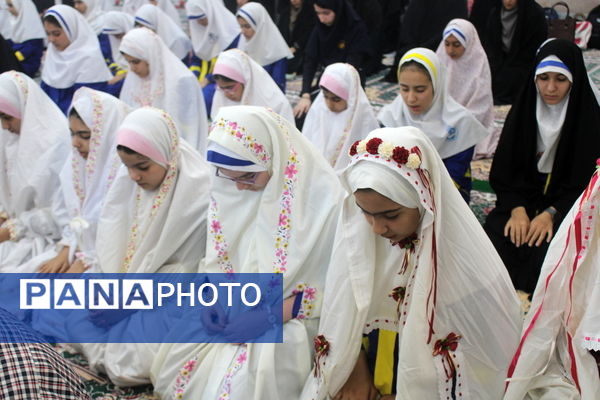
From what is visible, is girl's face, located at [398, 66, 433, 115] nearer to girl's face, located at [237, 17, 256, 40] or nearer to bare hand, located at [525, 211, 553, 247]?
bare hand, located at [525, 211, 553, 247]

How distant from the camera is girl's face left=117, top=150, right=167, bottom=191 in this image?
2.45m

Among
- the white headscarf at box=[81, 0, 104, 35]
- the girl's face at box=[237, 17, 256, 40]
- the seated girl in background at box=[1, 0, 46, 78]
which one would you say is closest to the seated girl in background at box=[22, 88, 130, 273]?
the girl's face at box=[237, 17, 256, 40]

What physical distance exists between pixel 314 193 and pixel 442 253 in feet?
2.03

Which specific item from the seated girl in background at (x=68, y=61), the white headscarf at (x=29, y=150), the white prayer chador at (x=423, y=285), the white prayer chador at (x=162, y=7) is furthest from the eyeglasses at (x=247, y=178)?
the white prayer chador at (x=162, y=7)

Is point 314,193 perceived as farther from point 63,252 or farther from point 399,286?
point 63,252

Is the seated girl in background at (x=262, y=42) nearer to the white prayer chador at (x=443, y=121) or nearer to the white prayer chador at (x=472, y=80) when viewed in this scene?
the white prayer chador at (x=472, y=80)

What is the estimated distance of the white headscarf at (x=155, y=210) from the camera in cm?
247

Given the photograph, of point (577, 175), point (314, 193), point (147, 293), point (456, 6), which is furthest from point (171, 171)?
point (456, 6)

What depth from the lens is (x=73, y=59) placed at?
500 cm

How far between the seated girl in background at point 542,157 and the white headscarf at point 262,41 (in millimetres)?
2903

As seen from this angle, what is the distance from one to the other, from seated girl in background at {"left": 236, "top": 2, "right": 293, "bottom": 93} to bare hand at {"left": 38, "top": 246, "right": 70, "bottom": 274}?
3.01 metres

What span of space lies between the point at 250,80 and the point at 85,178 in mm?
1570

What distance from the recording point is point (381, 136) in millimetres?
1695

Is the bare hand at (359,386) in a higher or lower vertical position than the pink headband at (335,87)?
lower
